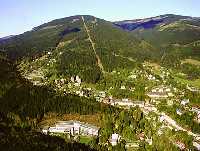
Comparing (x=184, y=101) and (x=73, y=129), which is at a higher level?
(x=73, y=129)

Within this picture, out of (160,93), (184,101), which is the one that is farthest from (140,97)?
(184,101)

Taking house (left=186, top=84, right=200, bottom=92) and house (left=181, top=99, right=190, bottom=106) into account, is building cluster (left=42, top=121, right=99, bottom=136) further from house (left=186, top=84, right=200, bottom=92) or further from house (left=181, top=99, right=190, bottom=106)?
house (left=186, top=84, right=200, bottom=92)

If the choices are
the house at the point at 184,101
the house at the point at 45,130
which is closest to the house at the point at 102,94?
the house at the point at 184,101

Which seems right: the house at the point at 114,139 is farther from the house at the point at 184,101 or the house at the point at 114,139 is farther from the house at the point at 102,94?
the house at the point at 102,94

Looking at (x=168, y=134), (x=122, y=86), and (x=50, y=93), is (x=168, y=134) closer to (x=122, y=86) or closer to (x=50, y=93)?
(x=50, y=93)

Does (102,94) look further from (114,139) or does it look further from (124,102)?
(114,139)

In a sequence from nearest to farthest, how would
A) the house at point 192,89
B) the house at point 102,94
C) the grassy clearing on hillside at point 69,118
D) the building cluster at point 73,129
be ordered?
the building cluster at point 73,129 → the grassy clearing on hillside at point 69,118 → the house at point 102,94 → the house at point 192,89

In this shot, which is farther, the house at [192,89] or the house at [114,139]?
the house at [192,89]

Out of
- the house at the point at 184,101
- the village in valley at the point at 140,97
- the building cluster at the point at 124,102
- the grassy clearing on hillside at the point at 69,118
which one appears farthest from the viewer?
the house at the point at 184,101
